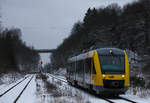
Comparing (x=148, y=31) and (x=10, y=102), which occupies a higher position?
(x=148, y=31)

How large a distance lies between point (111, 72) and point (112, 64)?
626 mm

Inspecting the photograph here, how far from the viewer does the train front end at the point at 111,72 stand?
57.8 ft

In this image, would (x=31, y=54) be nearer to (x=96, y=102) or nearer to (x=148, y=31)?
(x=148, y=31)

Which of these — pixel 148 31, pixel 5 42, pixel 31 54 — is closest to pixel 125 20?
pixel 148 31

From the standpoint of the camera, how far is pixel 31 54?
130000mm

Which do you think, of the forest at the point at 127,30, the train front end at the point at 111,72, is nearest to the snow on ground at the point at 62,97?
the train front end at the point at 111,72

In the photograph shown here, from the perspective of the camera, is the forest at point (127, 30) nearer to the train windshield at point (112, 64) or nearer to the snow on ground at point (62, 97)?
the snow on ground at point (62, 97)

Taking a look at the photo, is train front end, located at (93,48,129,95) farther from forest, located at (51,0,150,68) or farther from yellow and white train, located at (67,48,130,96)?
forest, located at (51,0,150,68)

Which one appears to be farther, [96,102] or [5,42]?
[5,42]

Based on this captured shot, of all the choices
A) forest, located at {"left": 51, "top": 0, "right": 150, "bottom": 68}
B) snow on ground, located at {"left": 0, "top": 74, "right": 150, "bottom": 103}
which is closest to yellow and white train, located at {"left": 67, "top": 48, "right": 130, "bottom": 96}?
snow on ground, located at {"left": 0, "top": 74, "right": 150, "bottom": 103}

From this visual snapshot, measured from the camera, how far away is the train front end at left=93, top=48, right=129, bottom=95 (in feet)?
57.8

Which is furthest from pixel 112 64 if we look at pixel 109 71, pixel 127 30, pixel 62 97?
pixel 127 30

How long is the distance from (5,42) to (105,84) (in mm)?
67664

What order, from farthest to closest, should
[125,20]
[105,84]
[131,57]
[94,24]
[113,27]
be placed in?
[94,24] → [113,27] → [125,20] → [131,57] → [105,84]
